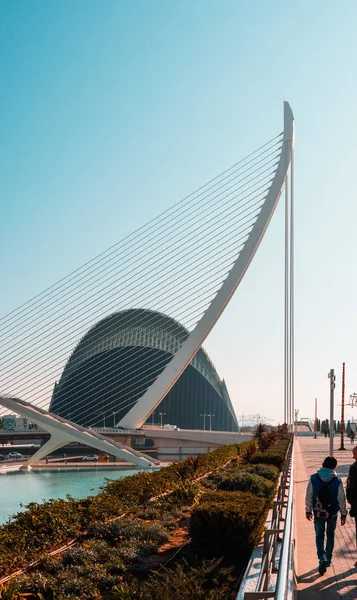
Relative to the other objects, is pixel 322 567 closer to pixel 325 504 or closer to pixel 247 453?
pixel 325 504

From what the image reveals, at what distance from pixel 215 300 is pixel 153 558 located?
81.0ft

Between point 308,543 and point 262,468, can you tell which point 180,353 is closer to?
point 262,468

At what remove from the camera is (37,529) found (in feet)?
24.2

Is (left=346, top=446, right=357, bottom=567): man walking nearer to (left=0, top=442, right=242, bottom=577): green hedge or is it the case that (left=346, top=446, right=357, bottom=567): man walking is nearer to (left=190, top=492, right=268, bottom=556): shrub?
(left=190, top=492, right=268, bottom=556): shrub

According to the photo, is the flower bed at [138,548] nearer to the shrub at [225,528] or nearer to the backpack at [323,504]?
the shrub at [225,528]

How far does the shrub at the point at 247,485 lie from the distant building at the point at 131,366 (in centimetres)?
5273

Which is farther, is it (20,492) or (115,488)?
(20,492)

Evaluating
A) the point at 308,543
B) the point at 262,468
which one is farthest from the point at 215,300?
the point at 308,543

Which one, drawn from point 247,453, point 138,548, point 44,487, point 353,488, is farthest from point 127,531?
point 44,487

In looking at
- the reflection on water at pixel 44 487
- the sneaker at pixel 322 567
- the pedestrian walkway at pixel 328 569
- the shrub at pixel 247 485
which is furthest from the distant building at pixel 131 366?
the sneaker at pixel 322 567

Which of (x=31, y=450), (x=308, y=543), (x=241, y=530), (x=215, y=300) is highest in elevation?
(x=215, y=300)

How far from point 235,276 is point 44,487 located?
40.4 ft

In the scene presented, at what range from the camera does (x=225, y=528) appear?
6.06 meters

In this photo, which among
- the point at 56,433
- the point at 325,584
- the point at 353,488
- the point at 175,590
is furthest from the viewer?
the point at 56,433
